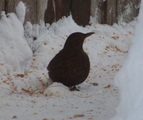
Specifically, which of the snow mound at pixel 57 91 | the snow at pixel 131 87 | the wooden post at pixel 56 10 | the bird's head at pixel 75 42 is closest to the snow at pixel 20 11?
the wooden post at pixel 56 10

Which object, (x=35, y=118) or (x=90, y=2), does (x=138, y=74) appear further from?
(x=90, y=2)

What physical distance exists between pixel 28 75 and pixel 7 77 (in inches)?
9.1

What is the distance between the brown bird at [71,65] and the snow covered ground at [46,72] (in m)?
0.12

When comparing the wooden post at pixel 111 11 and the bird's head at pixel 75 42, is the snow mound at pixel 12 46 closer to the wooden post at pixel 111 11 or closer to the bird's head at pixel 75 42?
the bird's head at pixel 75 42

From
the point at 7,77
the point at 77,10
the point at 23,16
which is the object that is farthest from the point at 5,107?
the point at 77,10

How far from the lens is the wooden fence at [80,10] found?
182 inches

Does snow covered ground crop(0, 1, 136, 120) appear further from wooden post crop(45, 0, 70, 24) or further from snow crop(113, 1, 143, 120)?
snow crop(113, 1, 143, 120)

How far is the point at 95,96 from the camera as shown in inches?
131

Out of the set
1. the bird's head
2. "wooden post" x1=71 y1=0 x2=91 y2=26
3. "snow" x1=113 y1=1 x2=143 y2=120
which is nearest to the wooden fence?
"wooden post" x1=71 y1=0 x2=91 y2=26

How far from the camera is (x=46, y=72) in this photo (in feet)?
13.5

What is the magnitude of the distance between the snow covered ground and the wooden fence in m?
0.09

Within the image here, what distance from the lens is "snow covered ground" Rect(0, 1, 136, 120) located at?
Answer: 2795 mm

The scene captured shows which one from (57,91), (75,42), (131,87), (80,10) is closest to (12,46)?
(75,42)

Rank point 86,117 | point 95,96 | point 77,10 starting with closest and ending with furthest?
1. point 86,117
2. point 95,96
3. point 77,10
